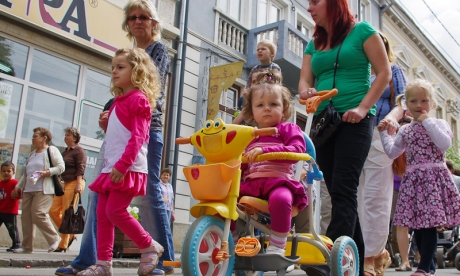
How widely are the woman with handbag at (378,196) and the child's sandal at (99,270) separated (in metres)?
2.02

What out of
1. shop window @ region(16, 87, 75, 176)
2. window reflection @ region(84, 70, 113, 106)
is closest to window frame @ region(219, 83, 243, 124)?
window reflection @ region(84, 70, 113, 106)

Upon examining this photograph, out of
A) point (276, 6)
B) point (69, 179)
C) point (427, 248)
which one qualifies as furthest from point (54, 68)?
point (276, 6)

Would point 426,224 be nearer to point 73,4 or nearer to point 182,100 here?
point 73,4

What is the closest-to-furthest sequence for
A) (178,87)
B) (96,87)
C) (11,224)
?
(11,224) < (96,87) < (178,87)

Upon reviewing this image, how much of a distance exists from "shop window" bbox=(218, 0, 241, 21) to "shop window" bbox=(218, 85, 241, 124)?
2.03 meters

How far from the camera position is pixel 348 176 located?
10.0 ft

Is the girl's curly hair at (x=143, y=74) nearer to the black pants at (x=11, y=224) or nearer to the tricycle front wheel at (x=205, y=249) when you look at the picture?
the tricycle front wheel at (x=205, y=249)

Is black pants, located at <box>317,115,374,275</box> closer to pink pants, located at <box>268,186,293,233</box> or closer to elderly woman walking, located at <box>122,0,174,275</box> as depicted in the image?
pink pants, located at <box>268,186,293,233</box>

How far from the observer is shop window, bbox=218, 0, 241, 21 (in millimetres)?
13023

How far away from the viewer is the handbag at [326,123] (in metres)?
3.13

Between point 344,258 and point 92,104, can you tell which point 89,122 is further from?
point 344,258

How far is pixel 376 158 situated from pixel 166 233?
205 cm

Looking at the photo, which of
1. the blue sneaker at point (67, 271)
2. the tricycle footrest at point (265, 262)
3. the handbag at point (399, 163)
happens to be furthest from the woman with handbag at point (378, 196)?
the blue sneaker at point (67, 271)

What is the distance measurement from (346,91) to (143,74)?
1362mm
